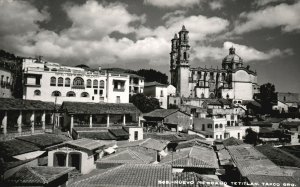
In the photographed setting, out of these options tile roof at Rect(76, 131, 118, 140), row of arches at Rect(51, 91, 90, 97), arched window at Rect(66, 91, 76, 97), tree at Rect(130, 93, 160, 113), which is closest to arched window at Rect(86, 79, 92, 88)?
row of arches at Rect(51, 91, 90, 97)

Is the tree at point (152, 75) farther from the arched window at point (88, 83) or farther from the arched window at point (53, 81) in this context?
the arched window at point (53, 81)

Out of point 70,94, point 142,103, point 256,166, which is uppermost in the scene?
point 70,94

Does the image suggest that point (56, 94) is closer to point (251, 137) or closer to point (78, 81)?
point (78, 81)

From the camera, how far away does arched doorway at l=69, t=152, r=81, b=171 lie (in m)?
25.0

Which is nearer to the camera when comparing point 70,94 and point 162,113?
point 70,94

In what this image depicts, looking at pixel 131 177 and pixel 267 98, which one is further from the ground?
pixel 267 98

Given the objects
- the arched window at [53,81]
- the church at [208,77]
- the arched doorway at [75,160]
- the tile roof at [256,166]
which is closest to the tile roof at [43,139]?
the arched doorway at [75,160]

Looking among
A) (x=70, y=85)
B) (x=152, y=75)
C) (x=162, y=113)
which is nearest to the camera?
(x=70, y=85)

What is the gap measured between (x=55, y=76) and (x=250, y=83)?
69434 mm

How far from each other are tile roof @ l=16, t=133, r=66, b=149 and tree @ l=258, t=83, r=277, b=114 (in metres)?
64.4

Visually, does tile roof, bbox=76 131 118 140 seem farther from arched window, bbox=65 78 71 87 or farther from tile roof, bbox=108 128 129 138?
arched window, bbox=65 78 71 87

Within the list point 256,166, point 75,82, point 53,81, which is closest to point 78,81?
point 75,82

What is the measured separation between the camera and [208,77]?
3930 inches

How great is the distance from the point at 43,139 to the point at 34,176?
1413 cm
